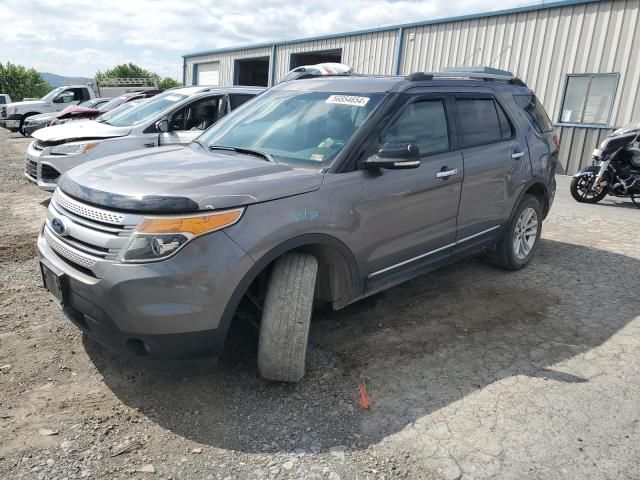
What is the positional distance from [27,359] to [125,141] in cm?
443

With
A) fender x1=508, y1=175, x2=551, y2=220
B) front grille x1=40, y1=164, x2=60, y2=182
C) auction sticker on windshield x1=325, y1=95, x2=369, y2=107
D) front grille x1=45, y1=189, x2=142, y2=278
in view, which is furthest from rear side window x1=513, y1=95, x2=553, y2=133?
front grille x1=40, y1=164, x2=60, y2=182

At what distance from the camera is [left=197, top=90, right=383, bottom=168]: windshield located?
128 inches

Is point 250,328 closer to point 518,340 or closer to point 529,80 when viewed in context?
point 518,340

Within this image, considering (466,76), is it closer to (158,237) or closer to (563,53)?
(158,237)

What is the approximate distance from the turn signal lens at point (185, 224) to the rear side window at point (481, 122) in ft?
7.78

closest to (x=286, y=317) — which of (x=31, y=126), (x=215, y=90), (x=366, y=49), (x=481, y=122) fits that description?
(x=481, y=122)

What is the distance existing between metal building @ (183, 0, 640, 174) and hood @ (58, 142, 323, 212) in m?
11.3

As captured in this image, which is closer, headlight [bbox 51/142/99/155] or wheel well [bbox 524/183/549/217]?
wheel well [bbox 524/183/549/217]

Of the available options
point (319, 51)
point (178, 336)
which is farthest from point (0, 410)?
point (319, 51)

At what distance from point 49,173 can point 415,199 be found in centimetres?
545

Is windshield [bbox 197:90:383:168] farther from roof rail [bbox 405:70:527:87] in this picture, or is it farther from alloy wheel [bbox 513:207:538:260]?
alloy wheel [bbox 513:207:538:260]

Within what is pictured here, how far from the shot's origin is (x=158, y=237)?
96.1 inches

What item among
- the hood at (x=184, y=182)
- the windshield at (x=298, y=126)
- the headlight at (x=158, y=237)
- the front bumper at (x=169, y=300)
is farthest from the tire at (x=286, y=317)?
the windshield at (x=298, y=126)

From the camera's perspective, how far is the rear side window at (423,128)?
351 centimetres
